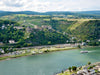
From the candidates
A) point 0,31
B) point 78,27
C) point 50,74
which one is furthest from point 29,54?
point 78,27

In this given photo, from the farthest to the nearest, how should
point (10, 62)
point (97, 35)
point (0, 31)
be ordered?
point (97, 35) → point (0, 31) → point (10, 62)

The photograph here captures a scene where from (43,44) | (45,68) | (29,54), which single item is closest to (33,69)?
(45,68)

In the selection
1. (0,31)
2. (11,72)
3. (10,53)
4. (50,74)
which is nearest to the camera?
(50,74)

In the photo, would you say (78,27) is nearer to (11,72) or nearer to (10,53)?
(10,53)

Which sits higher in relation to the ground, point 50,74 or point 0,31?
point 0,31

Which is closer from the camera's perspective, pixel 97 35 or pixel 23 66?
pixel 23 66

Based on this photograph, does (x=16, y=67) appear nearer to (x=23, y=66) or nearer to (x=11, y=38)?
(x=23, y=66)
